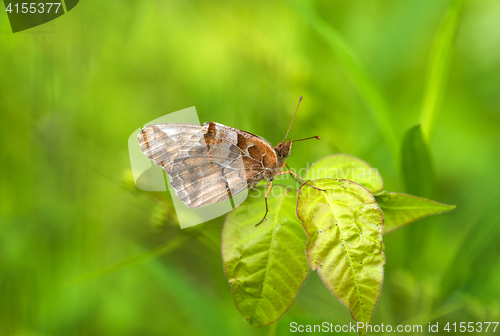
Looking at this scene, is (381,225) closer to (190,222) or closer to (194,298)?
(190,222)

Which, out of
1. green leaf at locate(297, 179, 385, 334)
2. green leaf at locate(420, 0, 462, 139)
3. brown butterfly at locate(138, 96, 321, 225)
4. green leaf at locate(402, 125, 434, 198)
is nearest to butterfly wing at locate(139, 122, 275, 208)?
brown butterfly at locate(138, 96, 321, 225)

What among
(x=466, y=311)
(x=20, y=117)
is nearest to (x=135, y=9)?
(x=20, y=117)

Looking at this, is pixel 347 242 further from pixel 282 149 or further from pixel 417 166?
pixel 417 166

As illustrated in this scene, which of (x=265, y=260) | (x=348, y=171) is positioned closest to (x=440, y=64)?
(x=348, y=171)

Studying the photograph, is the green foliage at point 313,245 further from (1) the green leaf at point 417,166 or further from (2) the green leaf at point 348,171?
(1) the green leaf at point 417,166

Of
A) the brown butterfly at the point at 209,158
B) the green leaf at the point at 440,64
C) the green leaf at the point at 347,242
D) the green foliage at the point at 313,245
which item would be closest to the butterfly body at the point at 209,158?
the brown butterfly at the point at 209,158

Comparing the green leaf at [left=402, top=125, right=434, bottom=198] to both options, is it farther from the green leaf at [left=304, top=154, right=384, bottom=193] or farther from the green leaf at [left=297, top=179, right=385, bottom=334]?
the green leaf at [left=297, top=179, right=385, bottom=334]
